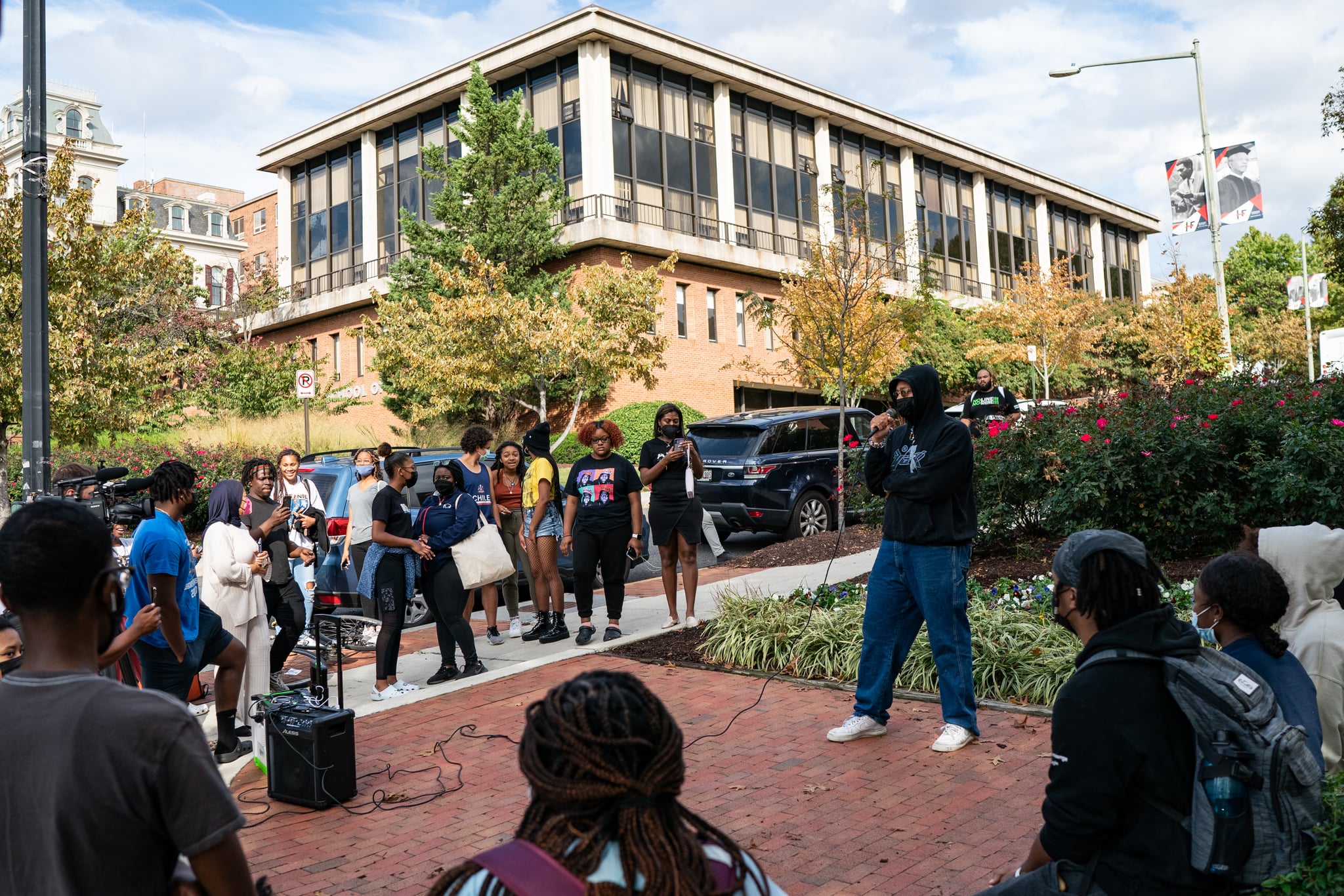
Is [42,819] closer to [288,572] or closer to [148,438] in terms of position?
[288,572]

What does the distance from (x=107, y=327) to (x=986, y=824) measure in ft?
88.8

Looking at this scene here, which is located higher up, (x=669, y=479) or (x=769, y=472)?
(x=769, y=472)

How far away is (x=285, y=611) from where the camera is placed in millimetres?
7910

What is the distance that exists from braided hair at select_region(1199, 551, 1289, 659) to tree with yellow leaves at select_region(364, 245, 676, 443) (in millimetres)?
22640

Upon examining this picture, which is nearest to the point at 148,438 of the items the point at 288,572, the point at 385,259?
the point at 385,259

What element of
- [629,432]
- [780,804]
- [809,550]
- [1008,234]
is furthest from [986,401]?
[1008,234]

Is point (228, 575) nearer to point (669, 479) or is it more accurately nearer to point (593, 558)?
point (593, 558)

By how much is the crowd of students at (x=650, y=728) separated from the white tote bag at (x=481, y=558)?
7.89ft

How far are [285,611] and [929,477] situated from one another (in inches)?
188

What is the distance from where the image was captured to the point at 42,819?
2.01 meters

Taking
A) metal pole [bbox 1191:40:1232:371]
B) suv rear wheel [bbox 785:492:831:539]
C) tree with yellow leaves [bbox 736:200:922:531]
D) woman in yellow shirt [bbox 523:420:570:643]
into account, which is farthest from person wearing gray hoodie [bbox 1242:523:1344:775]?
metal pole [bbox 1191:40:1232:371]

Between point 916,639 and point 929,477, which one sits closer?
point 929,477

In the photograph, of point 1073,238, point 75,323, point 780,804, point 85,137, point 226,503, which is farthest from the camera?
point 85,137

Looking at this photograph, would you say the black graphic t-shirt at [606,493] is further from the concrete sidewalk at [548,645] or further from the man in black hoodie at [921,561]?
the man in black hoodie at [921,561]
